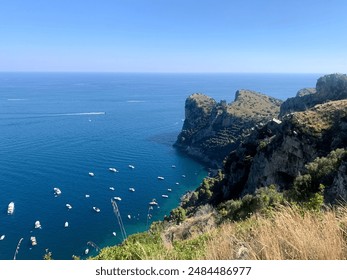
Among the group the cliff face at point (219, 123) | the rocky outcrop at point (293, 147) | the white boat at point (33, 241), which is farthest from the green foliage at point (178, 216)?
the cliff face at point (219, 123)

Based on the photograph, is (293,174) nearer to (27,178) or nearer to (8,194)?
(8,194)

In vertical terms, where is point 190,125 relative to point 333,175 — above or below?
below

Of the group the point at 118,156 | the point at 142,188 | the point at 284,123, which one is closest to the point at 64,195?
the point at 142,188

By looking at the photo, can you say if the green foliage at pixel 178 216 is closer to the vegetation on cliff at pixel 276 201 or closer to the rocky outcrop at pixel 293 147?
the vegetation on cliff at pixel 276 201

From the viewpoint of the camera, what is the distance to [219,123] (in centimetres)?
12212

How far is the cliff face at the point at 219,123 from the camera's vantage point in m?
109

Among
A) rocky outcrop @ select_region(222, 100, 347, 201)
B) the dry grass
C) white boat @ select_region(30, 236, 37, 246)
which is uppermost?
the dry grass

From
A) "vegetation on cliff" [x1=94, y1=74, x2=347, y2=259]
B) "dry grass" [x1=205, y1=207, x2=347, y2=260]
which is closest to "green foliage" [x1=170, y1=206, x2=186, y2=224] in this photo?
"vegetation on cliff" [x1=94, y1=74, x2=347, y2=259]

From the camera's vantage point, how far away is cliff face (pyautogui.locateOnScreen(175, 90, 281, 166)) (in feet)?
356

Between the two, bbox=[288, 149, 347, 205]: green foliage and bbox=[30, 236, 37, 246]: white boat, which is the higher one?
bbox=[288, 149, 347, 205]: green foliage

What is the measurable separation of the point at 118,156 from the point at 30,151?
2629 centimetres

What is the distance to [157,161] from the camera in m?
100

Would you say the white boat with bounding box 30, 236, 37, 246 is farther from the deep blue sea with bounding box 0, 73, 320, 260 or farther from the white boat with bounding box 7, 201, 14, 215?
the white boat with bounding box 7, 201, 14, 215

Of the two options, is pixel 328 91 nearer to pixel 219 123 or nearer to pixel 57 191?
pixel 57 191
